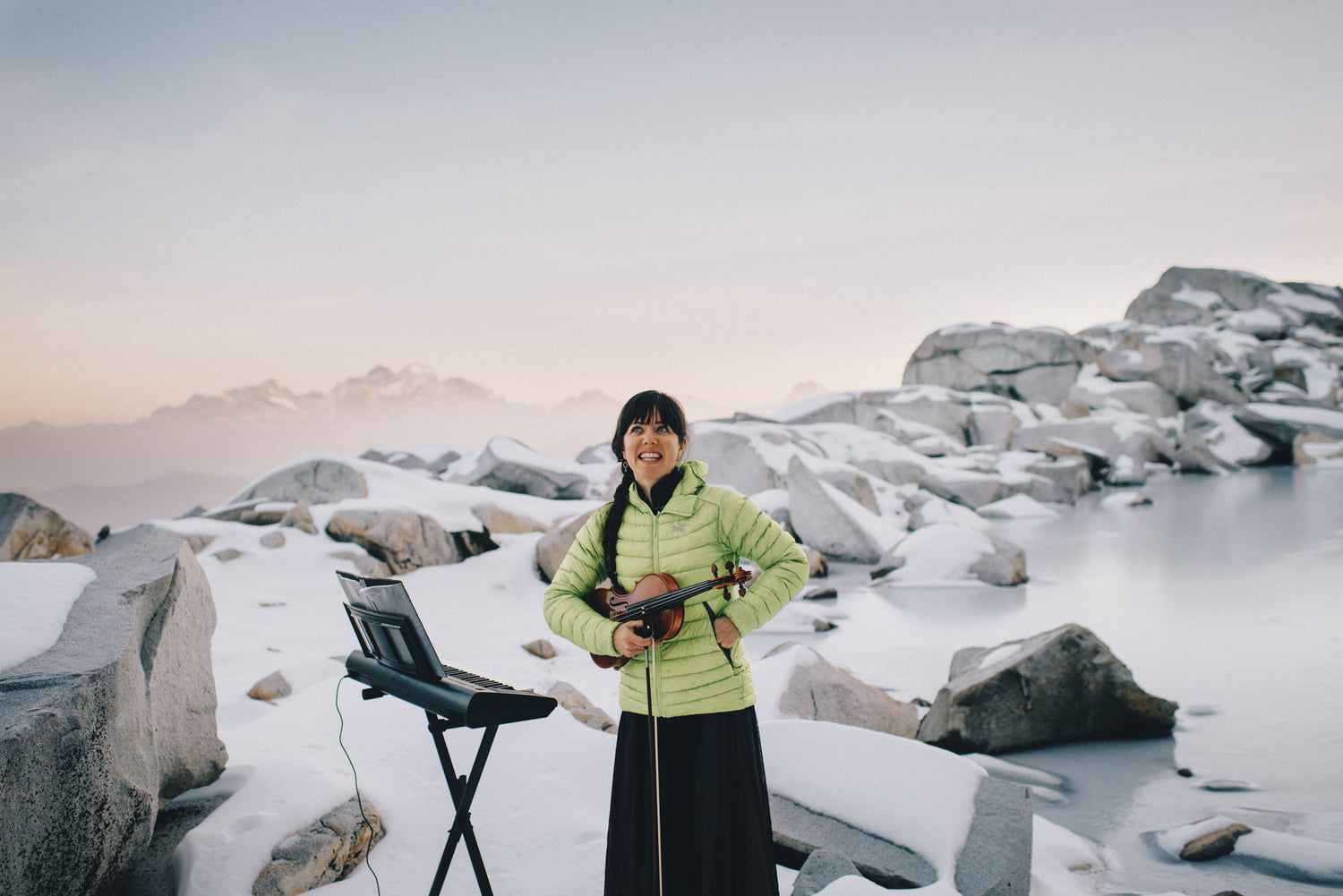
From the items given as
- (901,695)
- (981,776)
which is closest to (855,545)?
(901,695)

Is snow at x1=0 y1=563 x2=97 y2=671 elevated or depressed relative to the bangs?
depressed

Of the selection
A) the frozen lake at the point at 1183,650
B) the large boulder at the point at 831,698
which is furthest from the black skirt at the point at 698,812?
the large boulder at the point at 831,698

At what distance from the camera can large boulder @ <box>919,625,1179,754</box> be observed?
4992 millimetres

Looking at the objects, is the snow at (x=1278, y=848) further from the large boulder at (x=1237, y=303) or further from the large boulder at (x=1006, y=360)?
the large boulder at (x=1237, y=303)

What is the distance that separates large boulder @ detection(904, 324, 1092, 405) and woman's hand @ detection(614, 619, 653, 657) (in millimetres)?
41097

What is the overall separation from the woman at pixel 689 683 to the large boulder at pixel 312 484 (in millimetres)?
8721

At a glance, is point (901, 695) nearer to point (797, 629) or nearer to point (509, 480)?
point (797, 629)

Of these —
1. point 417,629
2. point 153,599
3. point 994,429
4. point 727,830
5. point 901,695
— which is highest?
point 417,629

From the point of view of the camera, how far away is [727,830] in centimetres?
244

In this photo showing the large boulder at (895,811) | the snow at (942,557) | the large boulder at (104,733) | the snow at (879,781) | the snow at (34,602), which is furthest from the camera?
the snow at (942,557)

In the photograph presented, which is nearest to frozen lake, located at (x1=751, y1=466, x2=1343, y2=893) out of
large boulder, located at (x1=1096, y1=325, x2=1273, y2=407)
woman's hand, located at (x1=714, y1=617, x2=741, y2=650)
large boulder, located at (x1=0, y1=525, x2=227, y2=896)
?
woman's hand, located at (x1=714, y1=617, x2=741, y2=650)

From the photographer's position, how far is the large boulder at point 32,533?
6.65m

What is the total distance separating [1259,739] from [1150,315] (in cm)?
6140

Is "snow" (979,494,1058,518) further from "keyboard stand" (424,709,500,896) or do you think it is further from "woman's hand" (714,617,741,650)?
"keyboard stand" (424,709,500,896)
